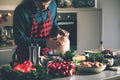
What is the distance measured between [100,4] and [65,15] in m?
0.81

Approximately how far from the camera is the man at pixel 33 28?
8.71 ft

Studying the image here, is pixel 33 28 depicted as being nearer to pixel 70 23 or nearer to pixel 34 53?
pixel 34 53

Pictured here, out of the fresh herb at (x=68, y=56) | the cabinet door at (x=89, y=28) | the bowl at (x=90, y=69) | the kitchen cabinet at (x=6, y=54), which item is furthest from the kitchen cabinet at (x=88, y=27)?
the bowl at (x=90, y=69)

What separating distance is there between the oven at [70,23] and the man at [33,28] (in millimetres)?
1935

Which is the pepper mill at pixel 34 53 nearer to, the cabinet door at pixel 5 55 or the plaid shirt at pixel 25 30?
the plaid shirt at pixel 25 30

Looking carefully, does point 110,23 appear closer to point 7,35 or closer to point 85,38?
point 85,38

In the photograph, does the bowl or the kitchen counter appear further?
the bowl

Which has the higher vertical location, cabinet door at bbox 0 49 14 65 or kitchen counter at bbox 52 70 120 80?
kitchen counter at bbox 52 70 120 80

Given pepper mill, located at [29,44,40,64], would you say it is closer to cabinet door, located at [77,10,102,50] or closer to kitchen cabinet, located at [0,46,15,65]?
kitchen cabinet, located at [0,46,15,65]

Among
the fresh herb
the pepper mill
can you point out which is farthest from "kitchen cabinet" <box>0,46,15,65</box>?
the pepper mill

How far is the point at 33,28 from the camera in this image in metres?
2.86

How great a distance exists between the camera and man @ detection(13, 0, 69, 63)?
2.66 meters

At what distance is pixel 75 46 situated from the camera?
5.21 m

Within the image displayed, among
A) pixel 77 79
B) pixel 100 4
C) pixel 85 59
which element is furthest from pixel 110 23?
pixel 77 79
